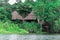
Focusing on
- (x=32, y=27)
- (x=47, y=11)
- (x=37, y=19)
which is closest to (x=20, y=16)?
(x=37, y=19)

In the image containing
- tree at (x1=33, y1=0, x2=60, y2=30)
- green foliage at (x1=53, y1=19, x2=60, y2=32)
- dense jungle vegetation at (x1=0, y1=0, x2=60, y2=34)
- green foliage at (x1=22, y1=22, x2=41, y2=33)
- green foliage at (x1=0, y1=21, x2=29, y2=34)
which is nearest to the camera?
green foliage at (x1=0, y1=21, x2=29, y2=34)

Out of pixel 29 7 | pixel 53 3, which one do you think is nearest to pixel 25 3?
pixel 29 7

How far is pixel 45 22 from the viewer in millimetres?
45469

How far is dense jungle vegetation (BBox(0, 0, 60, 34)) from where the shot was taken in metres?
43.1

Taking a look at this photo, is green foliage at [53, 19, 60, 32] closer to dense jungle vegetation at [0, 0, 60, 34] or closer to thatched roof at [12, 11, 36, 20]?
dense jungle vegetation at [0, 0, 60, 34]

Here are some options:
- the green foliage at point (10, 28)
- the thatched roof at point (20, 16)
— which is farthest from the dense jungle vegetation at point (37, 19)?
the thatched roof at point (20, 16)

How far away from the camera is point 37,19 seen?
46.1 m

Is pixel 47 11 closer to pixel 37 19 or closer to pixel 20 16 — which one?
pixel 37 19

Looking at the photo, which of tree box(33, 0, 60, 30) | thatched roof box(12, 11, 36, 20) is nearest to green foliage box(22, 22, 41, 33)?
tree box(33, 0, 60, 30)

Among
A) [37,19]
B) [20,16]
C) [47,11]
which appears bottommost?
[37,19]

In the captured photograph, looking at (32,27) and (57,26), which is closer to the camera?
(57,26)

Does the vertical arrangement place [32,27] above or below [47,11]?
below

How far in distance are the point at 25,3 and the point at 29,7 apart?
1.35 metres

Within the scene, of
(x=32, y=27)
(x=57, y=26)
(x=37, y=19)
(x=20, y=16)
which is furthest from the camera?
(x=20, y=16)
